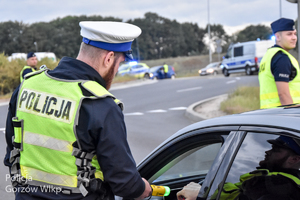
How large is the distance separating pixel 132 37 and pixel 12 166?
37.2 inches

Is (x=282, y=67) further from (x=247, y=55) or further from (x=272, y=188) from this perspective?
(x=247, y=55)

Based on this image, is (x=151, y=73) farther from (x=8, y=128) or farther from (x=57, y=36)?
(x=57, y=36)

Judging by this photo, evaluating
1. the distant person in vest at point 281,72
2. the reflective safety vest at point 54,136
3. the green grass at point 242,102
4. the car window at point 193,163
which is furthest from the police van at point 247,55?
the reflective safety vest at point 54,136

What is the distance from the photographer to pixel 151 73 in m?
30.6

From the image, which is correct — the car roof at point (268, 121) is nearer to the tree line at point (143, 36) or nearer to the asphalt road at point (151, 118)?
the asphalt road at point (151, 118)

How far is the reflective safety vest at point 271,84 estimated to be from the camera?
404cm

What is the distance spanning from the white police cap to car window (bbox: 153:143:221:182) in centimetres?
73

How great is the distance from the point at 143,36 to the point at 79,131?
278ft

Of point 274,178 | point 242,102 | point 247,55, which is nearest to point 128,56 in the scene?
→ point 274,178

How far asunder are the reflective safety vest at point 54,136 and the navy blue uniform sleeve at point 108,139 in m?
0.04

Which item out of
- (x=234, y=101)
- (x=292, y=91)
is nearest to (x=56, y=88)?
(x=292, y=91)

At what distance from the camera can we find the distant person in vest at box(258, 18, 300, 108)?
3.92 meters

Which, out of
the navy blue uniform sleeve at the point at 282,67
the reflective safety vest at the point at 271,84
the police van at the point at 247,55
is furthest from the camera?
the police van at the point at 247,55

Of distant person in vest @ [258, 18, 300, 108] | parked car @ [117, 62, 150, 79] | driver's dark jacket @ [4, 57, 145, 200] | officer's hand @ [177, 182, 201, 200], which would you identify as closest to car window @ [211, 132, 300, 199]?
officer's hand @ [177, 182, 201, 200]
